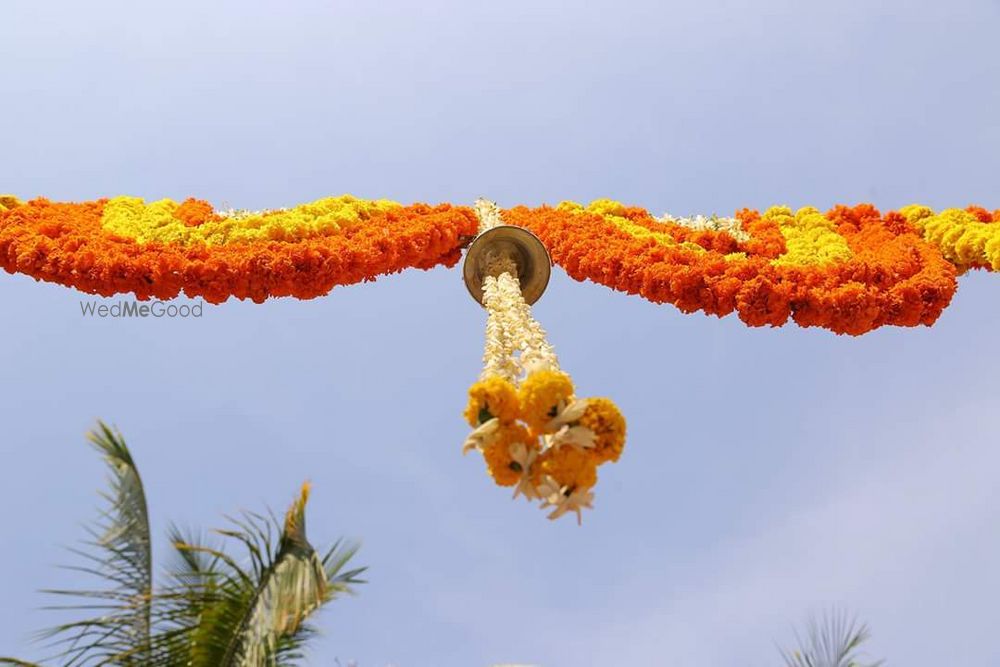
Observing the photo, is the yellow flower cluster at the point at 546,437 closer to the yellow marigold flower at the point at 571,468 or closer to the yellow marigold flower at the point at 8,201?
the yellow marigold flower at the point at 571,468

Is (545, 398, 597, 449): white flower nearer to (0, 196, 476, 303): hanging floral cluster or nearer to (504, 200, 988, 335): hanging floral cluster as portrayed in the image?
(504, 200, 988, 335): hanging floral cluster

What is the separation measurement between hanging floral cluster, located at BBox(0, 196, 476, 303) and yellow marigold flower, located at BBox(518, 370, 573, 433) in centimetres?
314

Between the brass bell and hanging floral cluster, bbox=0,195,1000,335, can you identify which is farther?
hanging floral cluster, bbox=0,195,1000,335

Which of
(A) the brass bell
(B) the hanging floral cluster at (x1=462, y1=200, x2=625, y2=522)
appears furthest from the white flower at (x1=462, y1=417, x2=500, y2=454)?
(A) the brass bell

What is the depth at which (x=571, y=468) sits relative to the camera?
430 cm

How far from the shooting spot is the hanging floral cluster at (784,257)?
7242 millimetres

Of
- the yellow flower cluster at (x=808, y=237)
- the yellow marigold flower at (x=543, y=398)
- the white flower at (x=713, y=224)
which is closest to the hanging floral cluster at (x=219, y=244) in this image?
the white flower at (x=713, y=224)

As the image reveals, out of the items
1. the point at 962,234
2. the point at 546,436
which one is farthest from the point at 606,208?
the point at 546,436

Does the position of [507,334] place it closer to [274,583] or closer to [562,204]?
[274,583]

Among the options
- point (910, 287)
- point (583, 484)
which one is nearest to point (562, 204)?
point (910, 287)

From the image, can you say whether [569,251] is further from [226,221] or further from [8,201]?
[8,201]

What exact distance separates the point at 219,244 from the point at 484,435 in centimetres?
364

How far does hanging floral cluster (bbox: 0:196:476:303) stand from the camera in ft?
23.2

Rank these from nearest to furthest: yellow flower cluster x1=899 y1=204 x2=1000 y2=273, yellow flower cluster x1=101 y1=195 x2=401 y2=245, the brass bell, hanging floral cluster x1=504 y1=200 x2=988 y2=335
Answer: the brass bell
hanging floral cluster x1=504 y1=200 x2=988 y2=335
yellow flower cluster x1=101 y1=195 x2=401 y2=245
yellow flower cluster x1=899 y1=204 x2=1000 y2=273
